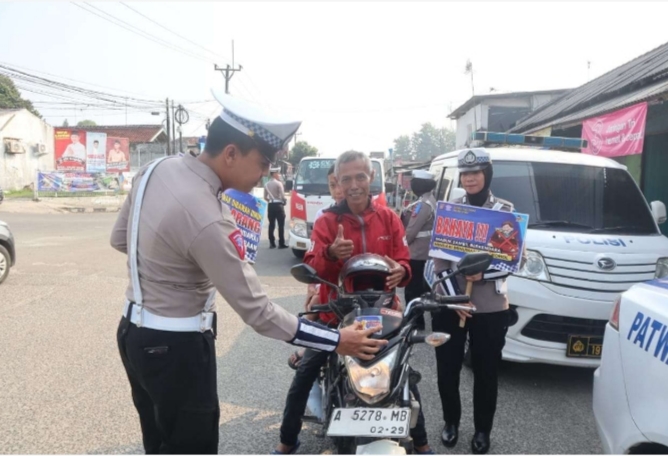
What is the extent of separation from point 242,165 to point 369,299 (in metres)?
1.04

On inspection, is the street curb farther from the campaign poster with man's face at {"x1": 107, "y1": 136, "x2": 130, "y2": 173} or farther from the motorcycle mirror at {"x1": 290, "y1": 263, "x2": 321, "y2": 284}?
the motorcycle mirror at {"x1": 290, "y1": 263, "x2": 321, "y2": 284}

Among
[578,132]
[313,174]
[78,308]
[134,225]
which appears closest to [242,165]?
[134,225]

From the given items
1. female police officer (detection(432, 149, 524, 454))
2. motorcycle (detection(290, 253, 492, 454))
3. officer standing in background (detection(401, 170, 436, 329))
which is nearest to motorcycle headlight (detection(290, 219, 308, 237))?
officer standing in background (detection(401, 170, 436, 329))

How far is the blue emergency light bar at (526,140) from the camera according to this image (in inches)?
238

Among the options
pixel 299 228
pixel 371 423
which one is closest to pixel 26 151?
pixel 299 228

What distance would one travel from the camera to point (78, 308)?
6445mm

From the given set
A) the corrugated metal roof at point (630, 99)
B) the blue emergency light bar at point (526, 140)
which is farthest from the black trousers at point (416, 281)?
the corrugated metal roof at point (630, 99)

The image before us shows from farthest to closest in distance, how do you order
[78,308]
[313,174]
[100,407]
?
[313,174], [78,308], [100,407]

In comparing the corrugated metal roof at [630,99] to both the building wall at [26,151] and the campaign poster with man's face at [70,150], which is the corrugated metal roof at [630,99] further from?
the building wall at [26,151]

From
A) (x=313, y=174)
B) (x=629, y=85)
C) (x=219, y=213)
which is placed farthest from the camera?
(x=313, y=174)

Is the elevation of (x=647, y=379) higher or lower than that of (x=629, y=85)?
lower

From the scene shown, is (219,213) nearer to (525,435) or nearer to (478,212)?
(478,212)

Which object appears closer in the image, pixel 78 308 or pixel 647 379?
pixel 647 379

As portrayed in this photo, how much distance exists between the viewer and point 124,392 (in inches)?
157
